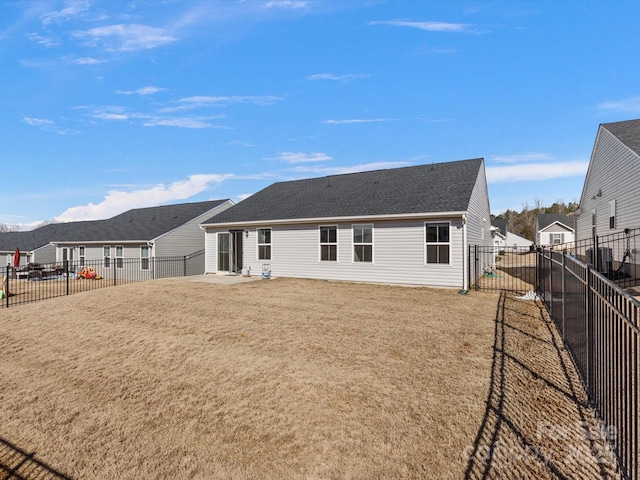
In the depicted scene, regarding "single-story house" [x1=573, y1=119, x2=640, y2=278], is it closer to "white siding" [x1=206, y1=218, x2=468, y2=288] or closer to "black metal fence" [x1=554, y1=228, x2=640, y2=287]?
"black metal fence" [x1=554, y1=228, x2=640, y2=287]

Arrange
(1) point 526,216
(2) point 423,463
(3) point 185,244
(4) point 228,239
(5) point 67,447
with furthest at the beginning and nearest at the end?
1. (1) point 526,216
2. (3) point 185,244
3. (4) point 228,239
4. (5) point 67,447
5. (2) point 423,463

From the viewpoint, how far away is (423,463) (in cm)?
312

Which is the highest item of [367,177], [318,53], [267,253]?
[318,53]

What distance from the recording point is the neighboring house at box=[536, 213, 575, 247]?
49844 mm

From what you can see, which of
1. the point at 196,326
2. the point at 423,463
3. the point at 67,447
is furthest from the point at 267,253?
the point at 423,463

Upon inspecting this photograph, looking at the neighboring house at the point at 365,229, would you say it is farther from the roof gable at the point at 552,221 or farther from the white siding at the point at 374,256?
the roof gable at the point at 552,221

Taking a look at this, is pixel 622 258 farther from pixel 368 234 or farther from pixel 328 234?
pixel 328 234

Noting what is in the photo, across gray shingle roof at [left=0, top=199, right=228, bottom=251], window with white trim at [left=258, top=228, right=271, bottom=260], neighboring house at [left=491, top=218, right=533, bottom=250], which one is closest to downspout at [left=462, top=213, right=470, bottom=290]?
window with white trim at [left=258, top=228, right=271, bottom=260]

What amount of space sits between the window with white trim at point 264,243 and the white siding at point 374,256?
10.1 inches

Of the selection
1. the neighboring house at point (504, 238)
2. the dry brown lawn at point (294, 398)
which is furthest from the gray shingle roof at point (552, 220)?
the dry brown lawn at point (294, 398)

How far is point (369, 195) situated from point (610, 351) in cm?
1327

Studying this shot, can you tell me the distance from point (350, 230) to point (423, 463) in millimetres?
11968

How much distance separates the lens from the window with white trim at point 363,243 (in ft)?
47.2

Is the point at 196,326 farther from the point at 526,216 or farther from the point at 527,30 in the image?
the point at 526,216
